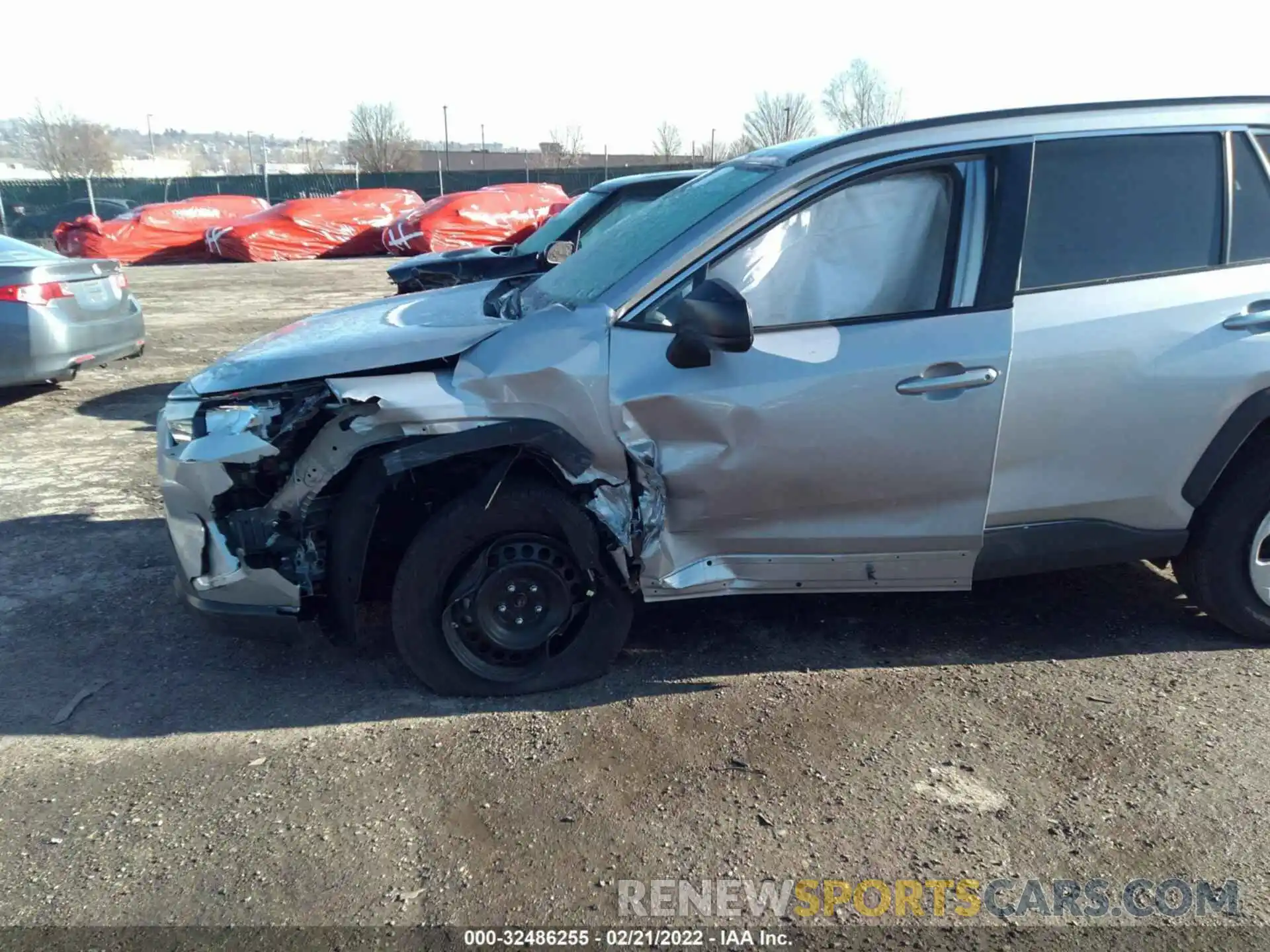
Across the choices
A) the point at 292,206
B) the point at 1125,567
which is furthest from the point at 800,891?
the point at 292,206

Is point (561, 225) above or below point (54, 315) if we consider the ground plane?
above

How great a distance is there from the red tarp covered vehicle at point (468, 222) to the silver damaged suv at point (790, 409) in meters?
20.2

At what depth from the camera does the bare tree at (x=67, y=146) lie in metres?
58.7

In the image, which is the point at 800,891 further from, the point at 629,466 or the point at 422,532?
the point at 422,532

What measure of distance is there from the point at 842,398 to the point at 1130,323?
112 centimetres

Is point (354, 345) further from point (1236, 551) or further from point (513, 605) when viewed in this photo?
point (1236, 551)

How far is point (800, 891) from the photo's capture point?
2674 mm

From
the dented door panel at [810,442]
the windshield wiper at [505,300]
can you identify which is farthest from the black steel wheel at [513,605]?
the windshield wiper at [505,300]

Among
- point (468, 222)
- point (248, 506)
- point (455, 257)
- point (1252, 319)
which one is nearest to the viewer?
point (248, 506)

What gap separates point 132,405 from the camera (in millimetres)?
8562

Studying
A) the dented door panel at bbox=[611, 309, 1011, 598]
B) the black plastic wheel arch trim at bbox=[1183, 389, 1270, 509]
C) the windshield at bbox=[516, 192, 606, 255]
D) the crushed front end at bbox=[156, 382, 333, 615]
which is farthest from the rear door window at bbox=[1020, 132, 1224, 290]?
the windshield at bbox=[516, 192, 606, 255]

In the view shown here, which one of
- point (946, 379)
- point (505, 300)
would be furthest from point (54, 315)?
point (946, 379)

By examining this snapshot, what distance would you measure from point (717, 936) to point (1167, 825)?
1.46 m

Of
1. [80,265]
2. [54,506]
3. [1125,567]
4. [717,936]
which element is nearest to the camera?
[717,936]
